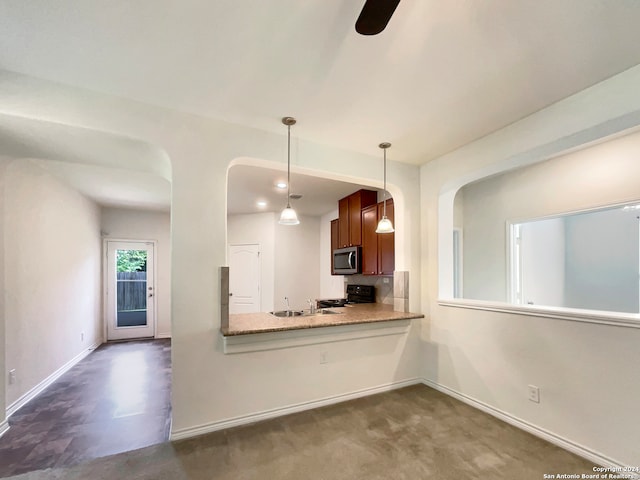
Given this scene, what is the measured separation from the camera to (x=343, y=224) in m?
5.05

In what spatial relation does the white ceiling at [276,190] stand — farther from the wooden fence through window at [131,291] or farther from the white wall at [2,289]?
the wooden fence through window at [131,291]

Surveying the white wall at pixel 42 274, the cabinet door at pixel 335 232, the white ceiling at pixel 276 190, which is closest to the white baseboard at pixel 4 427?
the white wall at pixel 42 274

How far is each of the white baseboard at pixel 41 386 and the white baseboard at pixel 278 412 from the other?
6.19 ft

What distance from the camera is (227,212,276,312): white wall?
20.6ft

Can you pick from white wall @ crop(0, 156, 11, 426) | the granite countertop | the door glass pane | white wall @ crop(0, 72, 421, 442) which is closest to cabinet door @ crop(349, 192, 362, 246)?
the granite countertop

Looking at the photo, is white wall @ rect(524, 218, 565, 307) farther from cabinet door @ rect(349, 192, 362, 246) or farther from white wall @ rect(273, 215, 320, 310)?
white wall @ rect(273, 215, 320, 310)

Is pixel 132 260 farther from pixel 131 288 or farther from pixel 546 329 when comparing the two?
pixel 546 329

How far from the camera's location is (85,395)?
332cm

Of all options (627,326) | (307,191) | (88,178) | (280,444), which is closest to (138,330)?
(88,178)

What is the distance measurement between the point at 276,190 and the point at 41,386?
3811 millimetres

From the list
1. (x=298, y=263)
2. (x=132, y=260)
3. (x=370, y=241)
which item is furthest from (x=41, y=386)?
(x=370, y=241)

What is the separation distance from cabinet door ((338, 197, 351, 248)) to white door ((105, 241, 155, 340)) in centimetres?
415

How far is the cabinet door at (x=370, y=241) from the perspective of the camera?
4.15 m

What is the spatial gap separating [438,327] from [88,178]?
497cm
